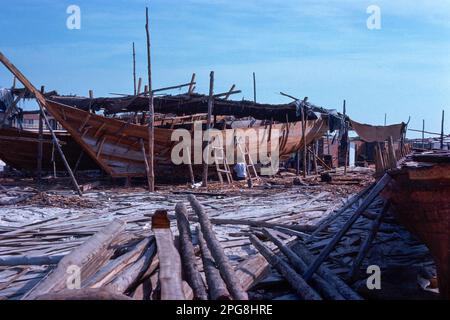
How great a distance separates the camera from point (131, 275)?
5.28 meters

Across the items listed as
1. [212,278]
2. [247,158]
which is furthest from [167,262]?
[247,158]

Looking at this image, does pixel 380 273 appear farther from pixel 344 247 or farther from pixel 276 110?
pixel 276 110

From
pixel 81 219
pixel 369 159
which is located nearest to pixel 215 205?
pixel 81 219

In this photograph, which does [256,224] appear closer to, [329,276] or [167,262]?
[329,276]

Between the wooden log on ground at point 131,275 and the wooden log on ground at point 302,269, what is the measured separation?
168 cm

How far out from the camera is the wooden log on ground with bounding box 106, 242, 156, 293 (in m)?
4.94

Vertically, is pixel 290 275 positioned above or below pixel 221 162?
below

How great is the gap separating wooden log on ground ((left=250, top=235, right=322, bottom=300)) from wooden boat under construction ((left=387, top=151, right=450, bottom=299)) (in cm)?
125

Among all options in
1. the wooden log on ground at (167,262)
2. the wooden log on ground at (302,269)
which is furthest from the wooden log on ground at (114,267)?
the wooden log on ground at (302,269)

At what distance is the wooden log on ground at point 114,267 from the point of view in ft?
16.8

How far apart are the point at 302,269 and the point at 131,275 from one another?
1.94 m

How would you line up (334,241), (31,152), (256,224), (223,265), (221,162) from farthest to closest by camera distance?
(31,152) → (221,162) → (256,224) → (334,241) → (223,265)

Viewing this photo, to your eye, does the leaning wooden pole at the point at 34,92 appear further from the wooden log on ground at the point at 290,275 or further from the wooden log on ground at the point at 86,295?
the wooden log on ground at the point at 86,295

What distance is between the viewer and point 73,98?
1853cm
